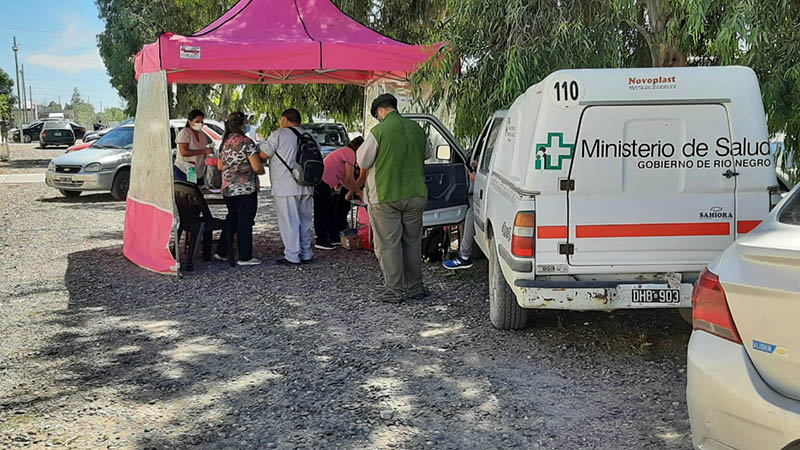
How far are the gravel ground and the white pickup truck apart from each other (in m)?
0.65

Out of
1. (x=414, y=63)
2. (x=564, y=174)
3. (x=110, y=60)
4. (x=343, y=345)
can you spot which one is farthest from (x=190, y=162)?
(x=110, y=60)

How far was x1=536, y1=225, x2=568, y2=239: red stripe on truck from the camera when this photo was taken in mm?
5473

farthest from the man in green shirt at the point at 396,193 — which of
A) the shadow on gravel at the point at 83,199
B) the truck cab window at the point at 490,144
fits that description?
the shadow on gravel at the point at 83,199

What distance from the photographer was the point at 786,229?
311cm

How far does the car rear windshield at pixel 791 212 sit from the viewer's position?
323 cm

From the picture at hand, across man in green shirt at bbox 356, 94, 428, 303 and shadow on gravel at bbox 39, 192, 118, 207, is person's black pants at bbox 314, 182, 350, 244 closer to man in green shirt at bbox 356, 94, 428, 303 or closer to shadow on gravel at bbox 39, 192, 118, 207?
man in green shirt at bbox 356, 94, 428, 303

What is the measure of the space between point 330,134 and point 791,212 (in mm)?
17835

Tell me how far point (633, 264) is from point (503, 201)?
1.15m

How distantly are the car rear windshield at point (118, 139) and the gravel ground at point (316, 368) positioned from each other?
9020 millimetres

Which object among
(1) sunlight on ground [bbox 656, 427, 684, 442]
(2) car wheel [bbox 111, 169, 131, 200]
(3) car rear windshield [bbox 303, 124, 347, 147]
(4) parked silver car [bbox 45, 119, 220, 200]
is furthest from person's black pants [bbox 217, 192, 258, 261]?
(3) car rear windshield [bbox 303, 124, 347, 147]

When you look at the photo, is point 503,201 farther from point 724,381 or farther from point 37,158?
point 37,158

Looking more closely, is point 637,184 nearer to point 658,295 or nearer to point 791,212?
point 658,295

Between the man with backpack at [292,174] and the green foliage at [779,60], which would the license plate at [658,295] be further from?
the man with backpack at [292,174]

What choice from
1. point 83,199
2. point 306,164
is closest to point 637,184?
point 306,164
